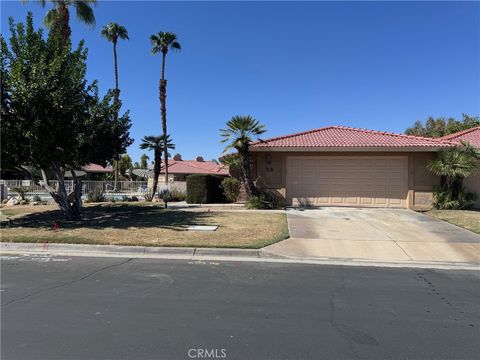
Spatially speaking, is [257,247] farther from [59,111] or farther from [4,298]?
[59,111]

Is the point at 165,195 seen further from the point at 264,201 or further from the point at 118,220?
the point at 118,220

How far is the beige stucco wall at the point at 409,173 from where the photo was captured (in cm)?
1730

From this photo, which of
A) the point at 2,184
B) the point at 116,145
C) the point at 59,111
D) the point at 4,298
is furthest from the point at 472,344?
the point at 2,184

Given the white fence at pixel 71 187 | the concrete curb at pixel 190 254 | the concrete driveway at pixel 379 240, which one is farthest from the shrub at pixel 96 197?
the concrete curb at pixel 190 254

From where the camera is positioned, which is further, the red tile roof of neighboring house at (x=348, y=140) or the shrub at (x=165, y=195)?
the shrub at (x=165, y=195)

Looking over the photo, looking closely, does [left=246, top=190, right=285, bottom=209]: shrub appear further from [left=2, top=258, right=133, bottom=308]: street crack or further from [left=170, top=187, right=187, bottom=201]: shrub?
[left=2, top=258, right=133, bottom=308]: street crack

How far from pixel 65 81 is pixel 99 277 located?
7907mm

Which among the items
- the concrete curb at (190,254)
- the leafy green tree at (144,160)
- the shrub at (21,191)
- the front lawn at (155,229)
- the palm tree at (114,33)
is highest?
the palm tree at (114,33)

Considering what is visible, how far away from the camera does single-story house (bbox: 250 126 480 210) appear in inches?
683

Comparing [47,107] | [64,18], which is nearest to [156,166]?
[64,18]

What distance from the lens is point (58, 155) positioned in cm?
1255

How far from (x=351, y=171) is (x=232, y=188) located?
5816mm

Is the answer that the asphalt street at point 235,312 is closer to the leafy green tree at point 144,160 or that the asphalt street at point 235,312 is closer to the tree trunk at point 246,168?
the tree trunk at point 246,168

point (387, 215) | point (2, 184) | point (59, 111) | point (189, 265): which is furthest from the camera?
point (2, 184)
